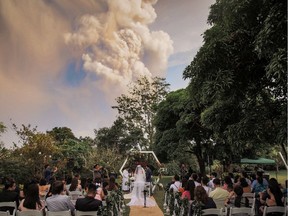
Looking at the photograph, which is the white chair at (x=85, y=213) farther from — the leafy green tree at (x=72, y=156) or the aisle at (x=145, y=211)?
the leafy green tree at (x=72, y=156)

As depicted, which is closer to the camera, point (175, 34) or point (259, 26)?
point (259, 26)

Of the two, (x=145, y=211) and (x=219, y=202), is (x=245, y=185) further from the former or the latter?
(x=145, y=211)

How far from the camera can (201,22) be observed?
17.8 m

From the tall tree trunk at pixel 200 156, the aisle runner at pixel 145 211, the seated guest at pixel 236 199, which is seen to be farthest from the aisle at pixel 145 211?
the tall tree trunk at pixel 200 156

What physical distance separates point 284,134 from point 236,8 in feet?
9.71

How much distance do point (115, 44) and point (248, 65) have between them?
22.1m

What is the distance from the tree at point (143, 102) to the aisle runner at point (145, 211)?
28521 millimetres

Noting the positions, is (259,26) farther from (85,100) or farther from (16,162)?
(85,100)

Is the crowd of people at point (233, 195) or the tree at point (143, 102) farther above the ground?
the tree at point (143, 102)

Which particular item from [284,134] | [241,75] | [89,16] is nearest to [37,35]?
[89,16]

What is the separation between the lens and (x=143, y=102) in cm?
4259

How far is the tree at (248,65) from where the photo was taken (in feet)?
21.2

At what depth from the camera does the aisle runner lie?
38.2ft

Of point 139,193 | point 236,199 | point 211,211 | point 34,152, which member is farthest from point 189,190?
point 34,152
